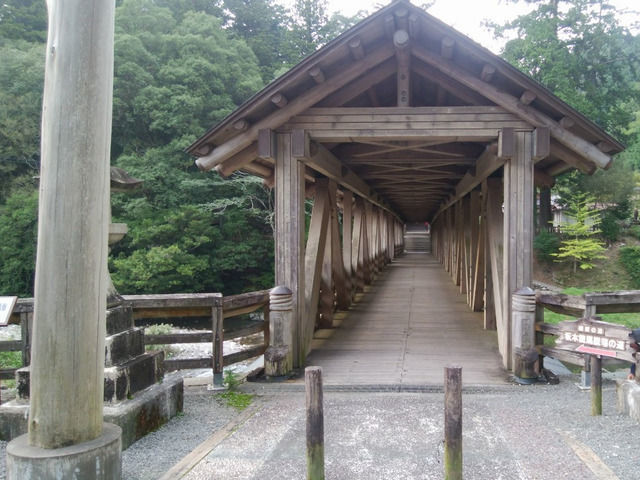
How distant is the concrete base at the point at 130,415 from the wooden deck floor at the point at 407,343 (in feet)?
6.52

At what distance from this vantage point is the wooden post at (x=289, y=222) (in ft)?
19.3

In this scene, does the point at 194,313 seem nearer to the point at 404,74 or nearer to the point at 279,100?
the point at 279,100

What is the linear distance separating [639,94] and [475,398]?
25.8 meters

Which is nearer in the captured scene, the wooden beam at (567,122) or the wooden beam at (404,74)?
the wooden beam at (567,122)

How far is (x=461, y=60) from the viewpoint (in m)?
5.59

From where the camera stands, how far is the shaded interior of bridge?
572cm

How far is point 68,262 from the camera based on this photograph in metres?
2.63

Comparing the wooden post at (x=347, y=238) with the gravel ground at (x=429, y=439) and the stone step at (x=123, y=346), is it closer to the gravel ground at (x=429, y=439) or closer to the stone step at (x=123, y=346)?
the gravel ground at (x=429, y=439)

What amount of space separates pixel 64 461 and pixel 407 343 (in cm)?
539

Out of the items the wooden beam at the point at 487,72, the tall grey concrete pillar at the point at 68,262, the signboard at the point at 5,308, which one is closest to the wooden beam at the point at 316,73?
the wooden beam at the point at 487,72

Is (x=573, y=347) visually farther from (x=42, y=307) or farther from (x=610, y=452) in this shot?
(x=42, y=307)

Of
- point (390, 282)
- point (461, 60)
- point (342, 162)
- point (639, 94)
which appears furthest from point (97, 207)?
point (639, 94)

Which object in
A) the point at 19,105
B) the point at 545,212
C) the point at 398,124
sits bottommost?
the point at 398,124

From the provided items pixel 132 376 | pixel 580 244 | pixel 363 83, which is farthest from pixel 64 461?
pixel 580 244
